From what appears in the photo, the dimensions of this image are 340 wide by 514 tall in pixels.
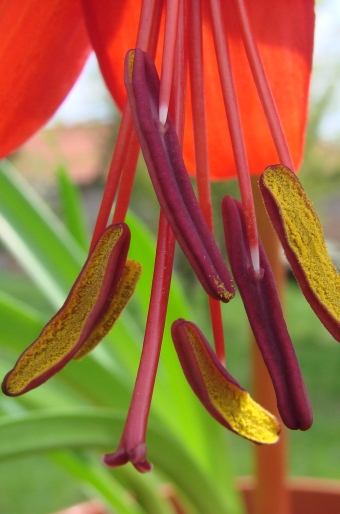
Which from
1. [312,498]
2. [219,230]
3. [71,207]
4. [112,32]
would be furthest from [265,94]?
[219,230]

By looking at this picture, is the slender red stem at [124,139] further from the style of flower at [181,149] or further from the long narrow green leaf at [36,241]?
the long narrow green leaf at [36,241]

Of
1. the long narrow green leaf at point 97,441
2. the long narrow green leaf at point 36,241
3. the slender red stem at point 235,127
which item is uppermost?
the slender red stem at point 235,127

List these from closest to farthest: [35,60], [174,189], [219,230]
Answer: [174,189] < [35,60] < [219,230]

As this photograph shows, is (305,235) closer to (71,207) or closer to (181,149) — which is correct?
(181,149)

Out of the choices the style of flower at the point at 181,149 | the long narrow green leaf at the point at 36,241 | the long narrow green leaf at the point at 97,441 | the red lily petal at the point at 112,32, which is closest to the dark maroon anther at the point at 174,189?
the style of flower at the point at 181,149

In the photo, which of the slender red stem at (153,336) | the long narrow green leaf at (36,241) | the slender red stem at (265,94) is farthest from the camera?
the long narrow green leaf at (36,241)

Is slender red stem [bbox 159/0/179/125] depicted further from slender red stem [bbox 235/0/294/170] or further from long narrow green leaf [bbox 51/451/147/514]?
long narrow green leaf [bbox 51/451/147/514]

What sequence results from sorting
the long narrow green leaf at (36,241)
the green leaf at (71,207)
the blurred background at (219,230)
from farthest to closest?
the blurred background at (219,230) → the green leaf at (71,207) → the long narrow green leaf at (36,241)
